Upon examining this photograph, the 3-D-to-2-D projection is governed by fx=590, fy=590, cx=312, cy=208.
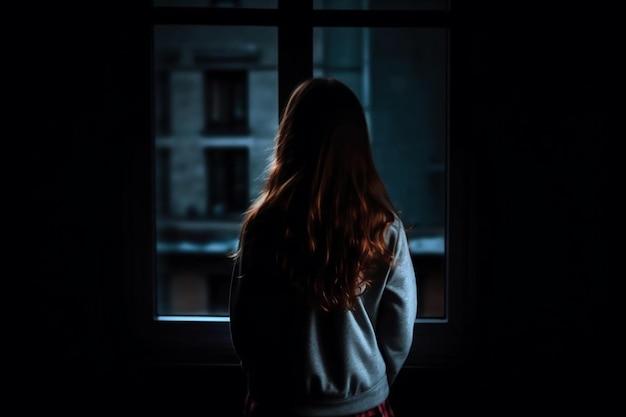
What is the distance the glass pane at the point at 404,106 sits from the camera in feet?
22.2

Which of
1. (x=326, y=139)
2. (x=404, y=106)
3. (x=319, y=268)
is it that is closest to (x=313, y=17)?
(x=326, y=139)

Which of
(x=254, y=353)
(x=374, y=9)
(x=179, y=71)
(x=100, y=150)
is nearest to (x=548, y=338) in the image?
(x=254, y=353)

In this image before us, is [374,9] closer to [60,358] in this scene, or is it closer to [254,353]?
[254,353]

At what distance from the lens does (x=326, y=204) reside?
2.73ft

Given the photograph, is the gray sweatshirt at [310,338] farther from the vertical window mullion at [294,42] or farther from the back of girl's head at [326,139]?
the vertical window mullion at [294,42]

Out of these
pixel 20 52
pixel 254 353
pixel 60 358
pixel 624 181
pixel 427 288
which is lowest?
pixel 427 288

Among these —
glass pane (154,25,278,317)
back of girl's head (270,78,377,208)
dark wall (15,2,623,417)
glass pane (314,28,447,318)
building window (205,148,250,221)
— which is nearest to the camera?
back of girl's head (270,78,377,208)

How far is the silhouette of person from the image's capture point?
829mm

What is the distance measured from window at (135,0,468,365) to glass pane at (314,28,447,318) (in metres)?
0.02

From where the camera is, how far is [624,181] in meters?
1.18

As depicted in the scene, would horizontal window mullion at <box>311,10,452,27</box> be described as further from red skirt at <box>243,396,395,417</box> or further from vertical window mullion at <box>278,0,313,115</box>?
red skirt at <box>243,396,395,417</box>

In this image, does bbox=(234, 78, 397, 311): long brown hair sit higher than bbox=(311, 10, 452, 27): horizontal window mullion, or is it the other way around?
bbox=(311, 10, 452, 27): horizontal window mullion

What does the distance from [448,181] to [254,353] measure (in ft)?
1.93

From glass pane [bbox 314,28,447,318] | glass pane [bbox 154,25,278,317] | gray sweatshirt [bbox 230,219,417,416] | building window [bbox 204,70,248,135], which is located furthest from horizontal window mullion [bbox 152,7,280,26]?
building window [bbox 204,70,248,135]
